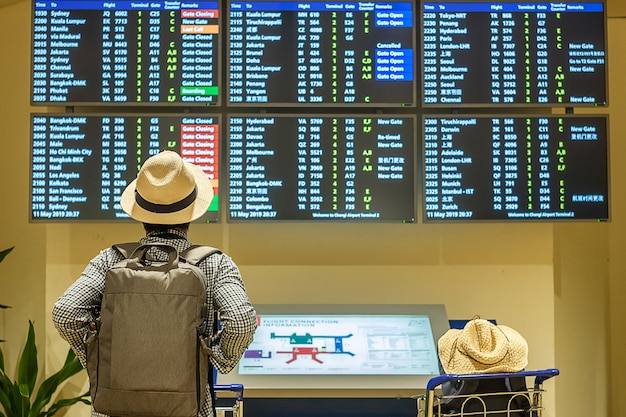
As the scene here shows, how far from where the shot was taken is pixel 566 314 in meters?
4.35

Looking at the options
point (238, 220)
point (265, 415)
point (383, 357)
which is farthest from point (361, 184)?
point (265, 415)

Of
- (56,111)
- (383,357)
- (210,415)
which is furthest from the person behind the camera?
(56,111)

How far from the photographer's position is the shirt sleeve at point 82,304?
2.39 metres

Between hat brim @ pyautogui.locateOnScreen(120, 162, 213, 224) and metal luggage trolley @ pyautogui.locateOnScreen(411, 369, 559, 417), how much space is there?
1.19 metres

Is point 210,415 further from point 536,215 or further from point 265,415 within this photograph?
point 536,215

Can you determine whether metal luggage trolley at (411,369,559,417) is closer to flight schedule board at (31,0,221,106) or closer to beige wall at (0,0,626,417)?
beige wall at (0,0,626,417)

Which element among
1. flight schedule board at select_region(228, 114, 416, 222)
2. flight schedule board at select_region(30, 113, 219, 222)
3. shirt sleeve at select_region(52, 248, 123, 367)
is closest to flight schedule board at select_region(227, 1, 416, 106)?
flight schedule board at select_region(228, 114, 416, 222)

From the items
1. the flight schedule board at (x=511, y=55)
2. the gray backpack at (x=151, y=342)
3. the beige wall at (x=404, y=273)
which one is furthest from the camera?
the beige wall at (x=404, y=273)

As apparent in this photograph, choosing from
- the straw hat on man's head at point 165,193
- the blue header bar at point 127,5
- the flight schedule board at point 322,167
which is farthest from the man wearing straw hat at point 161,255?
the blue header bar at point 127,5

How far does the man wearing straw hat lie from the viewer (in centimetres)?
239

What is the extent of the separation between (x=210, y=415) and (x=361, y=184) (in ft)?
6.10

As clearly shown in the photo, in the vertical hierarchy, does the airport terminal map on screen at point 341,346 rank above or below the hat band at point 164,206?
below

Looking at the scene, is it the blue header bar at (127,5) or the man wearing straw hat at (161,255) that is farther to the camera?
the blue header bar at (127,5)

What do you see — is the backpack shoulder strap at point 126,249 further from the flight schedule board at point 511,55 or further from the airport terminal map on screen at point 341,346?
the flight schedule board at point 511,55
